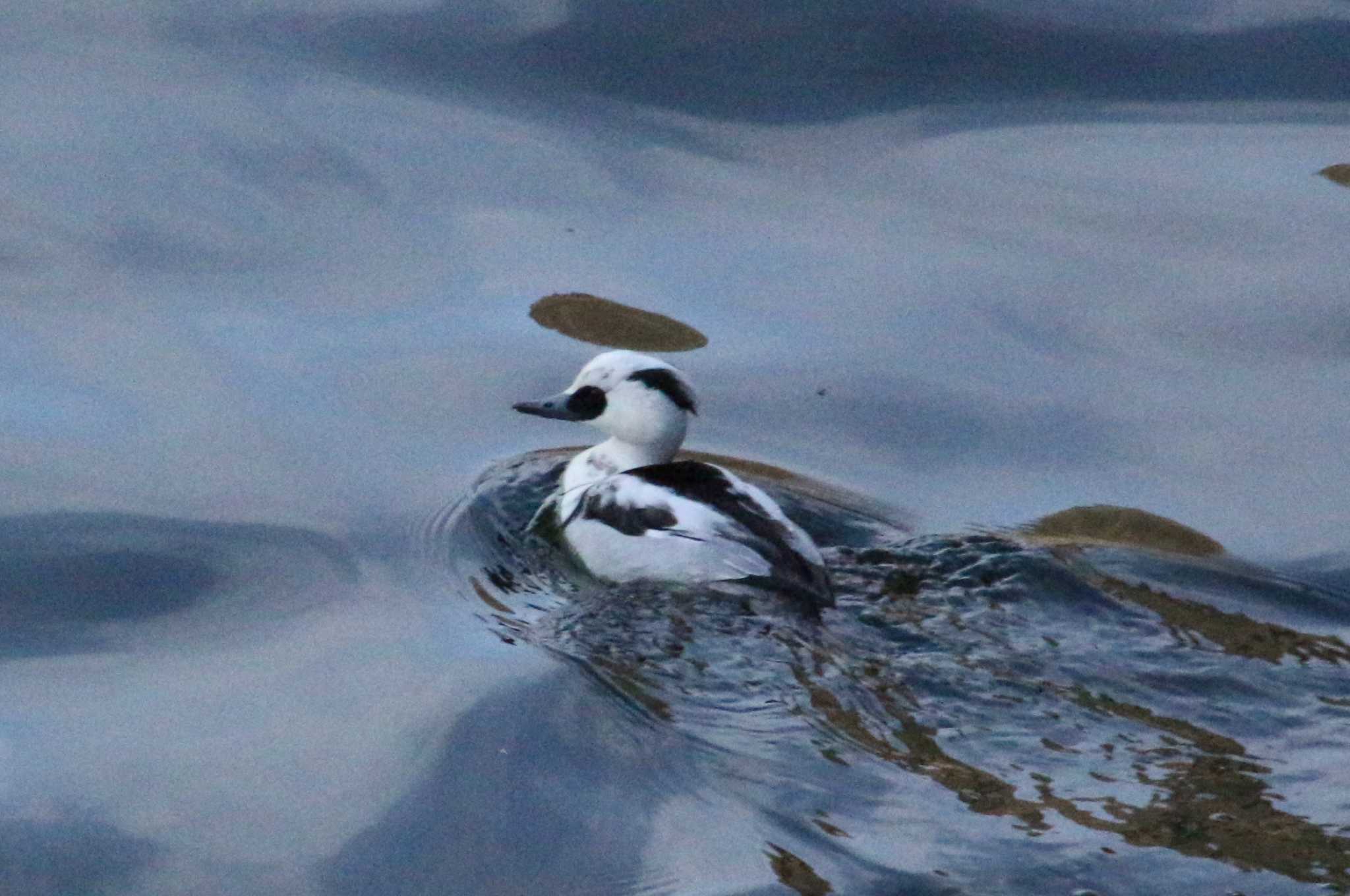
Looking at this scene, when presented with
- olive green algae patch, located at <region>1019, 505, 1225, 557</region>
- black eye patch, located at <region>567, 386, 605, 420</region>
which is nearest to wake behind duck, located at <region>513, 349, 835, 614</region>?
black eye patch, located at <region>567, 386, 605, 420</region>

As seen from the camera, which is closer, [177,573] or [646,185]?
[177,573]

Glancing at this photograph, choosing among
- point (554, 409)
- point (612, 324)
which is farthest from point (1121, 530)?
point (612, 324)

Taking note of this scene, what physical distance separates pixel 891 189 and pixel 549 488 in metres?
2.59

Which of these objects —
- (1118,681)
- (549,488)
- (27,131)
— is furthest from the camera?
(27,131)

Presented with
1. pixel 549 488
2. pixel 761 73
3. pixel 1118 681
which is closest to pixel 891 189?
pixel 761 73

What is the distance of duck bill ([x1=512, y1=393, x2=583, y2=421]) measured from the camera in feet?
22.9

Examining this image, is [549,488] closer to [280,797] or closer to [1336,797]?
[280,797]

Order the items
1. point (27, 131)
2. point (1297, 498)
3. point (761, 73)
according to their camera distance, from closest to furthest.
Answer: point (1297, 498) < point (27, 131) < point (761, 73)

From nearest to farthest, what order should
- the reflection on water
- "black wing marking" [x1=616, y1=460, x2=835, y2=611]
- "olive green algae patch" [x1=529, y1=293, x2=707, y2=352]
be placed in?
the reflection on water
"black wing marking" [x1=616, y1=460, x2=835, y2=611]
"olive green algae patch" [x1=529, y1=293, x2=707, y2=352]

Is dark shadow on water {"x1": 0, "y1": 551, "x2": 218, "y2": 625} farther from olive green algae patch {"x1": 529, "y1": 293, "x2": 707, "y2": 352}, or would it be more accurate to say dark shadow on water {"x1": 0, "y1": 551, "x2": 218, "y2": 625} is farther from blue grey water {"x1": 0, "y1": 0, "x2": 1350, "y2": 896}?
olive green algae patch {"x1": 529, "y1": 293, "x2": 707, "y2": 352}

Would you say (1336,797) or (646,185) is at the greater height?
(646,185)

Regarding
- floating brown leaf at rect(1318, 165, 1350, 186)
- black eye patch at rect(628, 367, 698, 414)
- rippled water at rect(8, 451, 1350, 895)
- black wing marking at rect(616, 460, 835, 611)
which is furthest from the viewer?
floating brown leaf at rect(1318, 165, 1350, 186)

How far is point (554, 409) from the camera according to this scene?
702cm

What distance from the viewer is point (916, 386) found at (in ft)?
24.4
